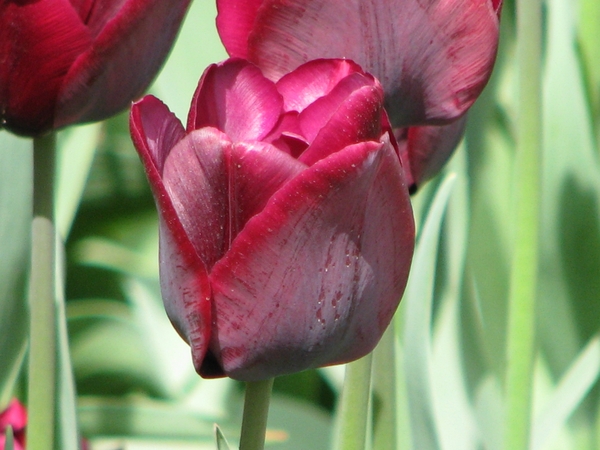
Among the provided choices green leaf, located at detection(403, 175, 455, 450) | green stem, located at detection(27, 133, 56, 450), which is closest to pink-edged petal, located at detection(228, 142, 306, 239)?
green stem, located at detection(27, 133, 56, 450)

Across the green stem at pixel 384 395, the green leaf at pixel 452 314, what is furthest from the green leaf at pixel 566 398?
the green stem at pixel 384 395

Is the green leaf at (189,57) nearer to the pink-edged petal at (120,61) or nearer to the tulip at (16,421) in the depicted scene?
the tulip at (16,421)

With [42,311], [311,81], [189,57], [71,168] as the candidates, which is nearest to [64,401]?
[42,311]

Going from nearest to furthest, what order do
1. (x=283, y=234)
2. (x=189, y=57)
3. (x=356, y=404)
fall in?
(x=283, y=234) < (x=356, y=404) < (x=189, y=57)

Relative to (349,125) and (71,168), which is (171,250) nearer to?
(349,125)

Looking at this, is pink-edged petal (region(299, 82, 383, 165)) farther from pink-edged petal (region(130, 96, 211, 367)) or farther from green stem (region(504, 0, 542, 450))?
green stem (region(504, 0, 542, 450))

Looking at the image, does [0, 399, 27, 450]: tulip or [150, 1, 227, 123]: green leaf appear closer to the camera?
[0, 399, 27, 450]: tulip

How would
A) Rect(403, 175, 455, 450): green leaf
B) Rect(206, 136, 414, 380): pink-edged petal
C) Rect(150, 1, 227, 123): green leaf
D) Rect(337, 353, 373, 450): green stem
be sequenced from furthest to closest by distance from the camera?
Rect(150, 1, 227, 123): green leaf < Rect(403, 175, 455, 450): green leaf < Rect(337, 353, 373, 450): green stem < Rect(206, 136, 414, 380): pink-edged petal
